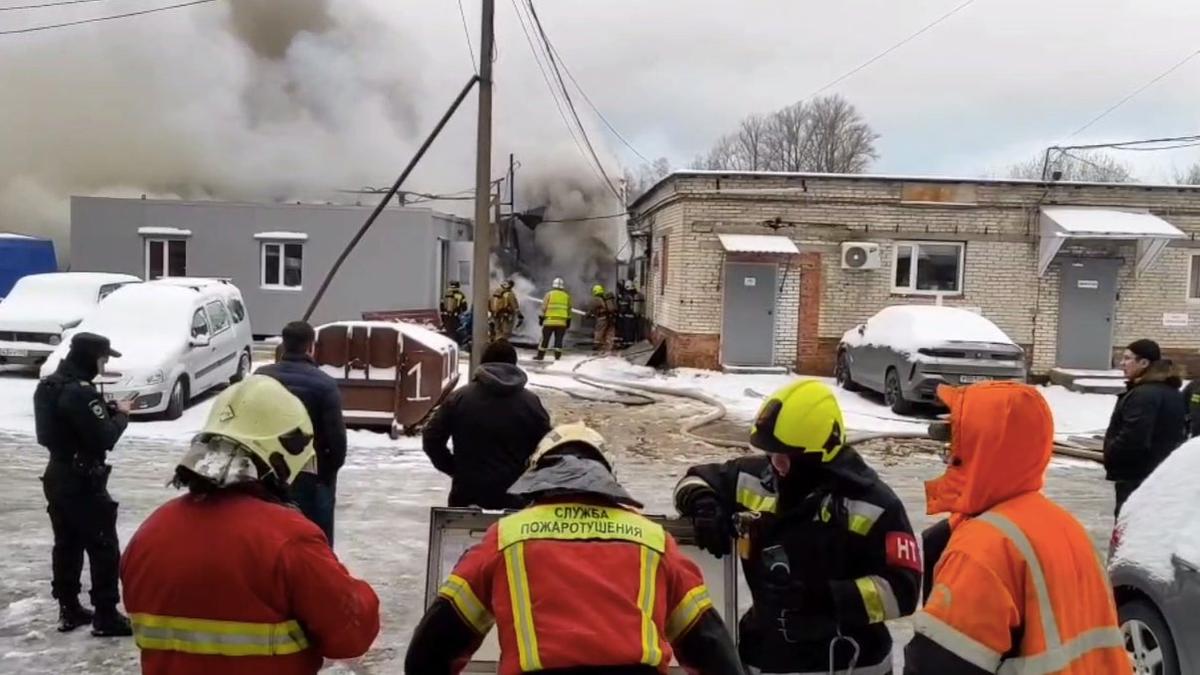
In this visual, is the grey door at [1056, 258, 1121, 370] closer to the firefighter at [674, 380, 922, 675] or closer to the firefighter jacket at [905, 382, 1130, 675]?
the firefighter at [674, 380, 922, 675]

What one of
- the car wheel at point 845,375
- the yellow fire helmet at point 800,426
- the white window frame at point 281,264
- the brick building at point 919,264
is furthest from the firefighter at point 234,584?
the white window frame at point 281,264

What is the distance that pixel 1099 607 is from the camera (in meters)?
2.21

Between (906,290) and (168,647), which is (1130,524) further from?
(906,290)

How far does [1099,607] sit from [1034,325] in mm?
17915

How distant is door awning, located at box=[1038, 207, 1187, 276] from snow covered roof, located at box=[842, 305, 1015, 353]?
387 centimetres

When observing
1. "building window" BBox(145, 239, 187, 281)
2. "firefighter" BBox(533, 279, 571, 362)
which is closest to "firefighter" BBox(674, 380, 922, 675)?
"firefighter" BBox(533, 279, 571, 362)

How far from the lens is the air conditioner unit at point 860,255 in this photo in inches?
717

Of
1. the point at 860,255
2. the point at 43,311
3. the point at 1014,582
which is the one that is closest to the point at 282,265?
the point at 43,311

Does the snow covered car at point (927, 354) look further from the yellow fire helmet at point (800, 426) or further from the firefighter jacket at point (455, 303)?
the yellow fire helmet at point (800, 426)

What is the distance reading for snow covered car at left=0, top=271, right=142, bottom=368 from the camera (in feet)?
48.9

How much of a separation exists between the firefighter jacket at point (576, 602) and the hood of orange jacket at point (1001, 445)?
713 millimetres

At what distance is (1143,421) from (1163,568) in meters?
2.09

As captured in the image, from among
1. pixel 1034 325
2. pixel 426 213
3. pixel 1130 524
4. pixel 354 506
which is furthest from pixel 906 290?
pixel 1130 524

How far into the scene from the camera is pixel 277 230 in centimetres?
2397
